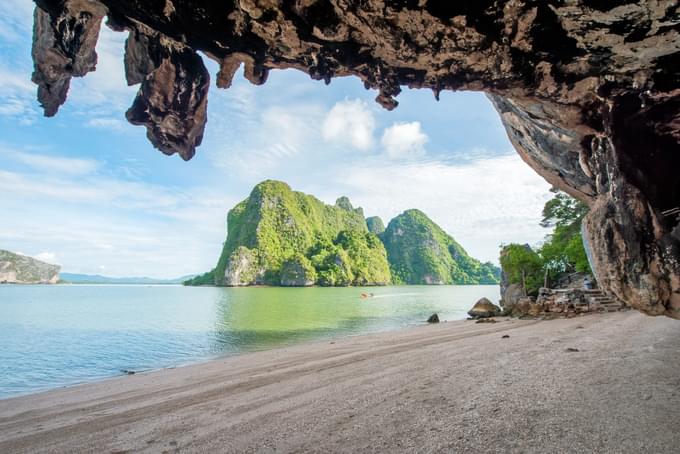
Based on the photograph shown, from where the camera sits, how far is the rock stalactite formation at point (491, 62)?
4871mm

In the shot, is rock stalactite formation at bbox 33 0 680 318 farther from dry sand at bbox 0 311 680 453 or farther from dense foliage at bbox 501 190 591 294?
dense foliage at bbox 501 190 591 294

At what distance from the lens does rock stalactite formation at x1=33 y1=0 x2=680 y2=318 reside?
16.0 feet

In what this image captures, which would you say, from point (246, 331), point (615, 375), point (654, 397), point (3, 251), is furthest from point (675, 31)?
point (3, 251)

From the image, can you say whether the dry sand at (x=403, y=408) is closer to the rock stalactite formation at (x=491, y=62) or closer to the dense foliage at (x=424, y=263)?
the rock stalactite formation at (x=491, y=62)

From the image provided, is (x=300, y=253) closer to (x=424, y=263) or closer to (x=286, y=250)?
(x=286, y=250)

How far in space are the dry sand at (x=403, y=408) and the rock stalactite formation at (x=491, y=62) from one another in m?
2.11

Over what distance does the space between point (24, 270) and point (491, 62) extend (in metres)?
240

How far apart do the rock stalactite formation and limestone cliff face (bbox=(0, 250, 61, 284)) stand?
22900cm

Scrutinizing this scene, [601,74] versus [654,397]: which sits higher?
[601,74]

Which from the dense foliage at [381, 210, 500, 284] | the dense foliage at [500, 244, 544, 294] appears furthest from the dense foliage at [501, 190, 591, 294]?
the dense foliage at [381, 210, 500, 284]

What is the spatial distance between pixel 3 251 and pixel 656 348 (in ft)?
815

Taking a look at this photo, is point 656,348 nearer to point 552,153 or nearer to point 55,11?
point 552,153

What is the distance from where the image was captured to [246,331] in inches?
923

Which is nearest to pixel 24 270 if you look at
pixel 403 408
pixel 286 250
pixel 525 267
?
pixel 286 250
